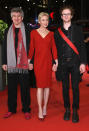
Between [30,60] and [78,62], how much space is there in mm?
696

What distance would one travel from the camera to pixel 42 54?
126 inches

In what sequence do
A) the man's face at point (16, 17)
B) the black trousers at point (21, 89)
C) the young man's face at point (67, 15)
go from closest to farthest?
the young man's face at point (67, 15) → the man's face at point (16, 17) → the black trousers at point (21, 89)

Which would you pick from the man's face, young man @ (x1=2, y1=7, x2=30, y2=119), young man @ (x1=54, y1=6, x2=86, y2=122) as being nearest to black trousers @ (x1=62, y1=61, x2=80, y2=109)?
young man @ (x1=54, y1=6, x2=86, y2=122)

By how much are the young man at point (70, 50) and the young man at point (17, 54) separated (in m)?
0.50

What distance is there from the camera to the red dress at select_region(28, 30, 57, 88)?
10.5 feet

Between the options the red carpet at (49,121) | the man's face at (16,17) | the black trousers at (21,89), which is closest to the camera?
the red carpet at (49,121)

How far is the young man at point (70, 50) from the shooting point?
3135mm

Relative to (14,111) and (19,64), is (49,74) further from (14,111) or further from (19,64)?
(14,111)

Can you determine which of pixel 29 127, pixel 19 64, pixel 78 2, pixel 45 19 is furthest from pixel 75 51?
pixel 78 2

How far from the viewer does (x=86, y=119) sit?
11.0ft

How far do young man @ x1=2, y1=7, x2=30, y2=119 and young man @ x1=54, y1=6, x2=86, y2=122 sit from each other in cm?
50

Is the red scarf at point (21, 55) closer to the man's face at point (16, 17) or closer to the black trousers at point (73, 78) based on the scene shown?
the man's face at point (16, 17)

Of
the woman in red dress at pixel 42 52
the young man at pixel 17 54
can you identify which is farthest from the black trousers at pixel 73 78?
the young man at pixel 17 54

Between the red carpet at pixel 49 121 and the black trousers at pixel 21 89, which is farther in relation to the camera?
the black trousers at pixel 21 89
